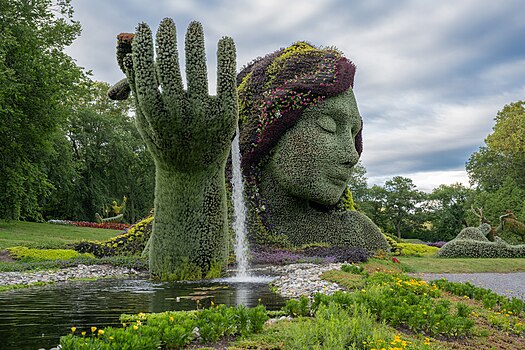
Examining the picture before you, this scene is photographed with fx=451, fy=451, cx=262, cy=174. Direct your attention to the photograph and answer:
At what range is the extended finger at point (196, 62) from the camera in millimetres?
6949

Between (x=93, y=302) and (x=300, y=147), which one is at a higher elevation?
(x=300, y=147)

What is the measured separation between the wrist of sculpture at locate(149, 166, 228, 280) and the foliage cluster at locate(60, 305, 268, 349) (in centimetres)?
345

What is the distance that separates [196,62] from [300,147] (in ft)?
21.6

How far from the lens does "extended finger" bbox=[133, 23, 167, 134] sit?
6.77 m

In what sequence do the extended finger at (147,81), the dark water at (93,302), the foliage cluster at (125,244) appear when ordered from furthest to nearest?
the foliage cluster at (125,244), the extended finger at (147,81), the dark water at (93,302)

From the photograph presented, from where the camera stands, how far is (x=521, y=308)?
18.9ft

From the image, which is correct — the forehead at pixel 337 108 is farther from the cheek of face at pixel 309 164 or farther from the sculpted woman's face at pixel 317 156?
the cheek of face at pixel 309 164

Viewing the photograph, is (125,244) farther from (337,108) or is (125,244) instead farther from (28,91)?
(28,91)

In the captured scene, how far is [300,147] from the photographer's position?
43.3ft

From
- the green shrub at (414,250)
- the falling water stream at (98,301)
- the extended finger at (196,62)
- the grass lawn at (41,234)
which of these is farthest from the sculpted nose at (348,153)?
the grass lawn at (41,234)

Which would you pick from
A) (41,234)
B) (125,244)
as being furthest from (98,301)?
(41,234)

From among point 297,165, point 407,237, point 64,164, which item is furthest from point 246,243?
point 407,237

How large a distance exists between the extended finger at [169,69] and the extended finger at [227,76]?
2.19 ft

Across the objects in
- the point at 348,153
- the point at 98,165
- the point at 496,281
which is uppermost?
the point at 98,165
